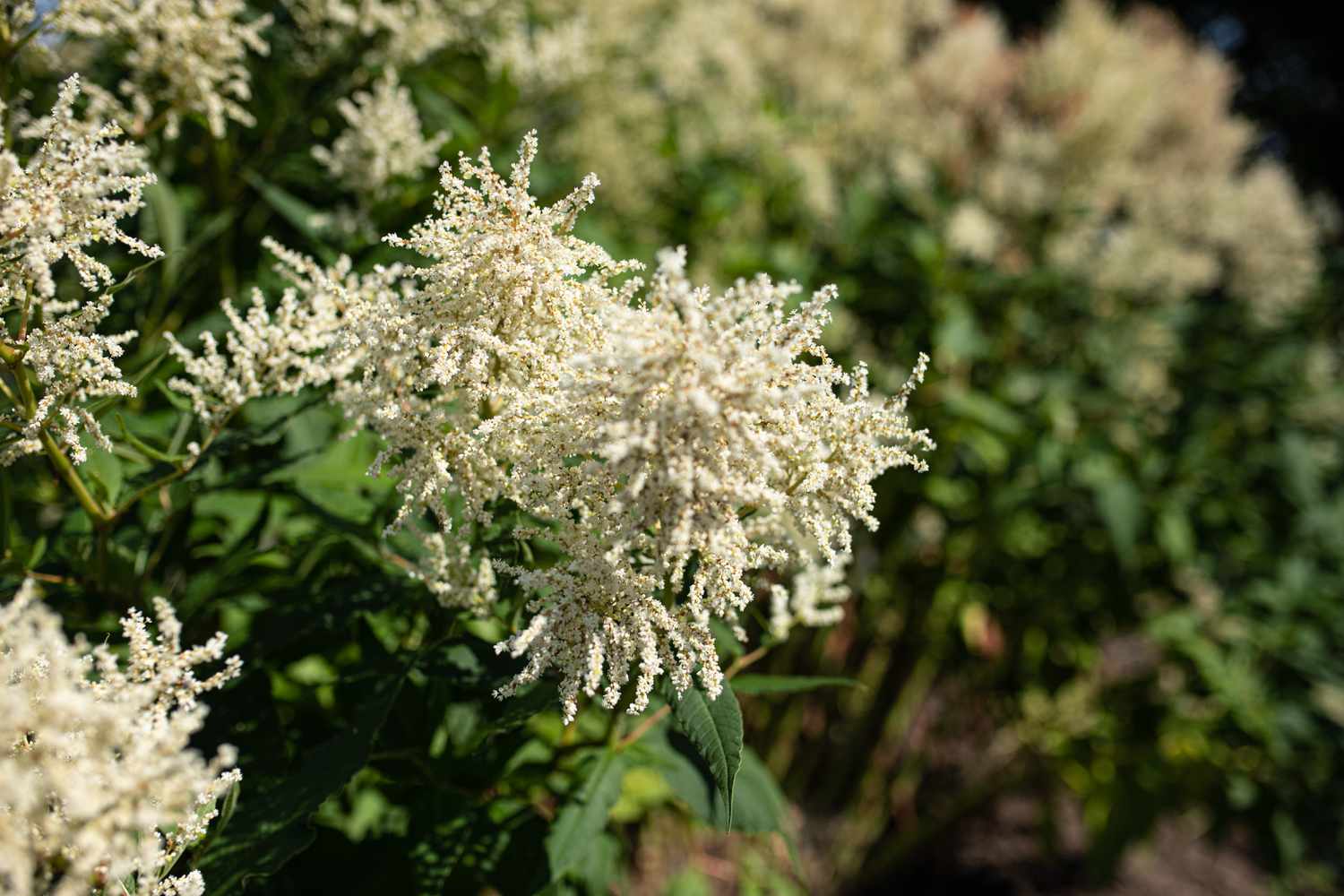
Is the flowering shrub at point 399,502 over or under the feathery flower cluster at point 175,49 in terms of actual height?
under

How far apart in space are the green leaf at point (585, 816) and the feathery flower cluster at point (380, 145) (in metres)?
1.37

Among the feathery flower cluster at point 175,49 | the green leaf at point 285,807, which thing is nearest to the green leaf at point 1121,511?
the green leaf at point 285,807

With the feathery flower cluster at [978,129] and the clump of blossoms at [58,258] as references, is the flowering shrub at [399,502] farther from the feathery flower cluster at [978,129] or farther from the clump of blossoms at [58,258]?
the feathery flower cluster at [978,129]

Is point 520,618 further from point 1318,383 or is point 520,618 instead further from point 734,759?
point 1318,383

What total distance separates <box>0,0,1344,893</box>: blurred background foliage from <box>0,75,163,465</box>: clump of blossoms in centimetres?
46

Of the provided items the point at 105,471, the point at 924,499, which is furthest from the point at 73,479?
the point at 924,499

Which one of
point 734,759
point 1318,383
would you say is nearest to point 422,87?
point 734,759

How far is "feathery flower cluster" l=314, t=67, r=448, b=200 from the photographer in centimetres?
195

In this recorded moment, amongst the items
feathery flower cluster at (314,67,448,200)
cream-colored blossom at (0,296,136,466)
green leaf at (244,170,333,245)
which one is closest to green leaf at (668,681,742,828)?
cream-colored blossom at (0,296,136,466)

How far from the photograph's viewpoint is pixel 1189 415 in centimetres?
431

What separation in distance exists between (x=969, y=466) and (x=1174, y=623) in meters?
1.25

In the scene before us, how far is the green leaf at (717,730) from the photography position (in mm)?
1131

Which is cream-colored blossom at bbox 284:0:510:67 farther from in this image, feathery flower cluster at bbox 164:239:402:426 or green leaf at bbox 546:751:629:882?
green leaf at bbox 546:751:629:882

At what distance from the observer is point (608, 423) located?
1.08m
